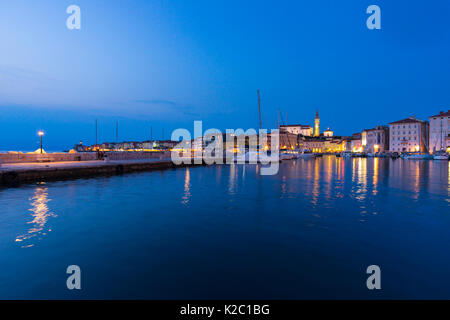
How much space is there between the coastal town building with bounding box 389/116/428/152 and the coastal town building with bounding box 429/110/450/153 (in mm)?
7881

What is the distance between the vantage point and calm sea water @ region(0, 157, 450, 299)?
19.8 ft

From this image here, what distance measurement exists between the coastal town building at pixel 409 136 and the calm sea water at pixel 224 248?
102769mm

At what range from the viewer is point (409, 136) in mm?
102000

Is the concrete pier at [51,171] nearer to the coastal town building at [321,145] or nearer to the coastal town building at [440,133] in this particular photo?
the coastal town building at [440,133]

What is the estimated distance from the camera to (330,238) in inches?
369

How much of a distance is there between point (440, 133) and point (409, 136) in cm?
1278

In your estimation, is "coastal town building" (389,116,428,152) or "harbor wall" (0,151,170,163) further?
"coastal town building" (389,116,428,152)

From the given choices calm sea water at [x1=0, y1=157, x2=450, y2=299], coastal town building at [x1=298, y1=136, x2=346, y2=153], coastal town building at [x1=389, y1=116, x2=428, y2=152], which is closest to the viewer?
calm sea water at [x1=0, y1=157, x2=450, y2=299]

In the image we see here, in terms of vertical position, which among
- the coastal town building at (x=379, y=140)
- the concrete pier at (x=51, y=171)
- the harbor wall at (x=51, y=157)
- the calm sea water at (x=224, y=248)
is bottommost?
the calm sea water at (x=224, y=248)

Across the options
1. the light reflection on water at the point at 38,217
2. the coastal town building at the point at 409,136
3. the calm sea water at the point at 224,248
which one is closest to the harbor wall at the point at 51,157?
the light reflection on water at the point at 38,217

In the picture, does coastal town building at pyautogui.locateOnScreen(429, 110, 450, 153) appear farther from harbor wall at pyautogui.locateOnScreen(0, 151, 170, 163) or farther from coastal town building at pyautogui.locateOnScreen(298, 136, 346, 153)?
harbor wall at pyautogui.locateOnScreen(0, 151, 170, 163)

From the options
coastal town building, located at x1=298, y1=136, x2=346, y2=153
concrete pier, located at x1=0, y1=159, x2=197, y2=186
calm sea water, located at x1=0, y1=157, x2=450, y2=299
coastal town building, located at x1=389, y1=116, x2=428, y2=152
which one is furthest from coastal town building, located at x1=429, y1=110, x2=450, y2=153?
concrete pier, located at x1=0, y1=159, x2=197, y2=186

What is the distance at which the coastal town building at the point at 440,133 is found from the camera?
87.4 m

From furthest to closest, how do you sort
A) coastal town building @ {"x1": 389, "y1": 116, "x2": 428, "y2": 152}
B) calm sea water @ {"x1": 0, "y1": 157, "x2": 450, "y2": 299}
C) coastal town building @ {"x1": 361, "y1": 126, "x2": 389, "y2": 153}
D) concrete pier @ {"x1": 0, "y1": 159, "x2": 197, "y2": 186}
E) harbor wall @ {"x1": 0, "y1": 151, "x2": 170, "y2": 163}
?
coastal town building @ {"x1": 361, "y1": 126, "x2": 389, "y2": 153} < coastal town building @ {"x1": 389, "y1": 116, "x2": 428, "y2": 152} < harbor wall @ {"x1": 0, "y1": 151, "x2": 170, "y2": 163} < concrete pier @ {"x1": 0, "y1": 159, "x2": 197, "y2": 186} < calm sea water @ {"x1": 0, "y1": 157, "x2": 450, "y2": 299}
